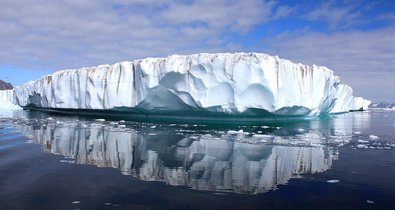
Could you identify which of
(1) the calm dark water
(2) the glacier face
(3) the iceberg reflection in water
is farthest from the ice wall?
(1) the calm dark water

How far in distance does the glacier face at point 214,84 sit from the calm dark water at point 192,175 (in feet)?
22.1

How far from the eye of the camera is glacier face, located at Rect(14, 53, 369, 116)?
1780 cm

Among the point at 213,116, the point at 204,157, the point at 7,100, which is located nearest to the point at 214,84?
the point at 213,116

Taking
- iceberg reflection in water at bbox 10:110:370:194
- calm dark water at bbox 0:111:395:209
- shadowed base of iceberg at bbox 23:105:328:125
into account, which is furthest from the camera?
shadowed base of iceberg at bbox 23:105:328:125

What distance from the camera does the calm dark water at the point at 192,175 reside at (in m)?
5.03

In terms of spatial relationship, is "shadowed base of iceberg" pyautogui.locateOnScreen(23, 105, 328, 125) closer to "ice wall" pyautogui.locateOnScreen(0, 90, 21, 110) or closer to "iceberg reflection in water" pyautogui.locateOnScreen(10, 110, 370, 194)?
"iceberg reflection in water" pyautogui.locateOnScreen(10, 110, 370, 194)

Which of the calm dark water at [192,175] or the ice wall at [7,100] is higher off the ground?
the ice wall at [7,100]

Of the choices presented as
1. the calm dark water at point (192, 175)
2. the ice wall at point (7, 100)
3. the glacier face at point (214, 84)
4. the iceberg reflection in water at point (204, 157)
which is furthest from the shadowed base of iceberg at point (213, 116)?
the ice wall at point (7, 100)

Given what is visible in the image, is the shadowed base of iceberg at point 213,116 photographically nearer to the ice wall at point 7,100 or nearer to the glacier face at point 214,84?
the glacier face at point 214,84

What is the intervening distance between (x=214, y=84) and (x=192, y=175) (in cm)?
1189

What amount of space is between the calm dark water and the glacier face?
675 cm

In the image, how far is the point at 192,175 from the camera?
6.77 meters

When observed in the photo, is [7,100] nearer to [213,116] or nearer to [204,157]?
[213,116]

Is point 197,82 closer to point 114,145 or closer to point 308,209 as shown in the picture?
point 114,145
